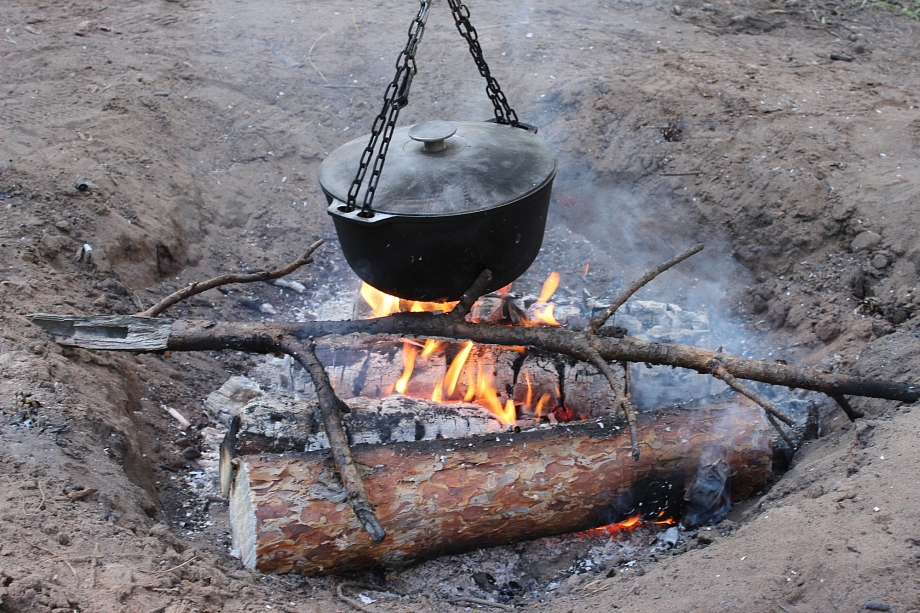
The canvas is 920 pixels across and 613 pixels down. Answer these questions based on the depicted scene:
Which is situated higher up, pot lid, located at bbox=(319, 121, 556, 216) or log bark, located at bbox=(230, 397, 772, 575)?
pot lid, located at bbox=(319, 121, 556, 216)

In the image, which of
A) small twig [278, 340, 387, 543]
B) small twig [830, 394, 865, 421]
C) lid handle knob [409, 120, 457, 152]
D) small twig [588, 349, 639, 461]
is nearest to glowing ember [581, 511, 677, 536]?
small twig [588, 349, 639, 461]

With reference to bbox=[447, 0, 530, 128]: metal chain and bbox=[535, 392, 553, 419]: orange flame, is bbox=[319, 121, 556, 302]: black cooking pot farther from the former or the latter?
bbox=[535, 392, 553, 419]: orange flame

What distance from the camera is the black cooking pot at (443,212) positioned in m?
2.70

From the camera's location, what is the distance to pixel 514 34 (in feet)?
22.2

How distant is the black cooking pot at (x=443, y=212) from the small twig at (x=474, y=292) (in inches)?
0.9

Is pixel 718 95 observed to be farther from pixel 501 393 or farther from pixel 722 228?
pixel 501 393

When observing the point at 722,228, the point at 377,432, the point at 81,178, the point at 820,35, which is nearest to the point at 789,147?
the point at 722,228

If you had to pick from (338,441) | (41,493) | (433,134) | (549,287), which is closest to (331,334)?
(338,441)

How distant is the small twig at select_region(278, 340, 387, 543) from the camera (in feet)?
8.28

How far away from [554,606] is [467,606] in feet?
1.14

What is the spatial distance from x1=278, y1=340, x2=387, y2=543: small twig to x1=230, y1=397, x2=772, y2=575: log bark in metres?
0.11

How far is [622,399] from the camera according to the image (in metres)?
2.76

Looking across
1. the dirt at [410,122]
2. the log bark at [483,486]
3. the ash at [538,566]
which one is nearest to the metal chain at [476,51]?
the log bark at [483,486]

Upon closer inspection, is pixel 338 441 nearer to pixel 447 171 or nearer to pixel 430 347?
pixel 430 347
